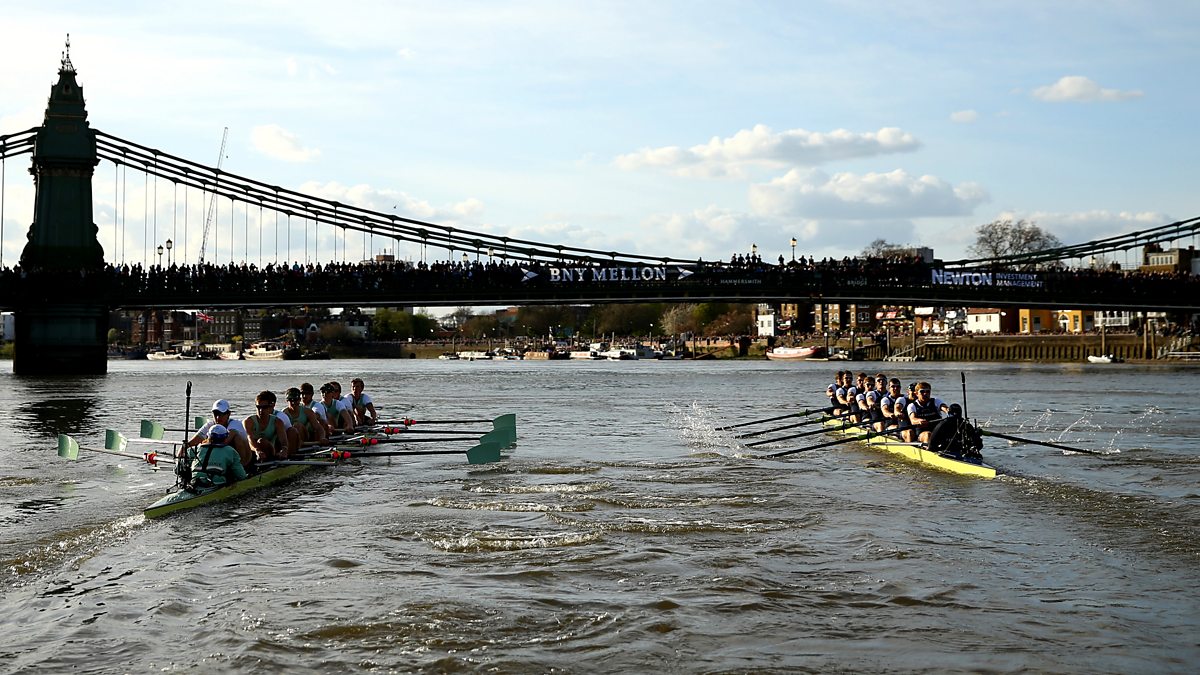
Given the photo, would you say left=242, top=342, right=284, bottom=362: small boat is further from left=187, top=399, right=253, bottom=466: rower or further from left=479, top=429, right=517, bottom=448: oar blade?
left=187, top=399, right=253, bottom=466: rower

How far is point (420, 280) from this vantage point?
6350 centimetres

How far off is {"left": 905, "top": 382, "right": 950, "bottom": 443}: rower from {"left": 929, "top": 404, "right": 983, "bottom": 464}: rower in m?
0.58

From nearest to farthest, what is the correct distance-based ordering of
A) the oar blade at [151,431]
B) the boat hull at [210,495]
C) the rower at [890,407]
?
the boat hull at [210,495] → the oar blade at [151,431] → the rower at [890,407]

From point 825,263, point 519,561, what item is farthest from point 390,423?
point 825,263

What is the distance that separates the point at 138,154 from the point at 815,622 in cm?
6734

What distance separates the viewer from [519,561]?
1337 centimetres

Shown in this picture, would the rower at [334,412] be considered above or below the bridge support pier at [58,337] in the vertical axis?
below

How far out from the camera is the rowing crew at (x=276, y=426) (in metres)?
17.1

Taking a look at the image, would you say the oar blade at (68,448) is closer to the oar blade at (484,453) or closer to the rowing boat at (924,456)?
the oar blade at (484,453)

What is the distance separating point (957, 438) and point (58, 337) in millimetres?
55050

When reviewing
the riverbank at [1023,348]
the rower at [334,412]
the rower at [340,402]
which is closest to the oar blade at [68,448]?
the rower at [334,412]

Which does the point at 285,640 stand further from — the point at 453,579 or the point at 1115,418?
the point at 1115,418

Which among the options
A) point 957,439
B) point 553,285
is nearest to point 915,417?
point 957,439

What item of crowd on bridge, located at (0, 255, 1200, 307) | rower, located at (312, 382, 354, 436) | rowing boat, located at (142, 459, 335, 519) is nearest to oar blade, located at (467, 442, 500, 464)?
rowing boat, located at (142, 459, 335, 519)
